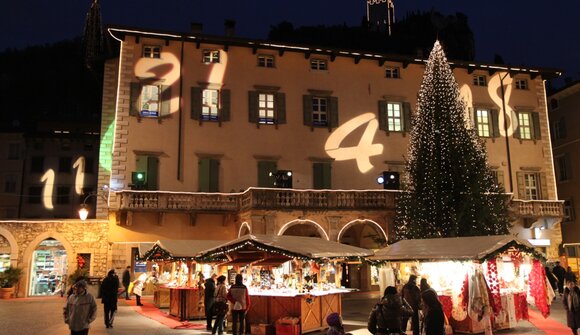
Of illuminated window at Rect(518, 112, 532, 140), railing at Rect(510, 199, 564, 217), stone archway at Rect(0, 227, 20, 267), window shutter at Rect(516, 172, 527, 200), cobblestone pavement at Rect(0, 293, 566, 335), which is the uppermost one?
illuminated window at Rect(518, 112, 532, 140)

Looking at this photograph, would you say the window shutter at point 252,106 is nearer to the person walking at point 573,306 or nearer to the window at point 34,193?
the person walking at point 573,306

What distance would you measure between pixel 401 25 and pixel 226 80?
1939 inches

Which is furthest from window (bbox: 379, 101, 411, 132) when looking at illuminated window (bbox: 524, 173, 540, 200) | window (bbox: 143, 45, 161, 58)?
window (bbox: 143, 45, 161, 58)

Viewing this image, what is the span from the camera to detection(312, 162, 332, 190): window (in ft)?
97.1

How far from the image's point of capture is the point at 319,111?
30672mm

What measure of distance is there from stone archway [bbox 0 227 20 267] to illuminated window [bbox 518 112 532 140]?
94.3ft

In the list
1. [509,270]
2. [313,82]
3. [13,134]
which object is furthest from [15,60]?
[509,270]

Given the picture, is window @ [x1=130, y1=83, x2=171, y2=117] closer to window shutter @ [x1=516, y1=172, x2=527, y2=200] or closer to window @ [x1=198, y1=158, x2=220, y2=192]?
window @ [x1=198, y1=158, x2=220, y2=192]

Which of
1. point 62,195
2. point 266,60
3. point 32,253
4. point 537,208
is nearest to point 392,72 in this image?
point 266,60

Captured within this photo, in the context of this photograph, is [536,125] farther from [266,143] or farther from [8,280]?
[8,280]

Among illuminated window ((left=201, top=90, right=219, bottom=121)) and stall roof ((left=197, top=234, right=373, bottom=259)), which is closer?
stall roof ((left=197, top=234, right=373, bottom=259))

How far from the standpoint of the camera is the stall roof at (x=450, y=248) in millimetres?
13930

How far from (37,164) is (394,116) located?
1322 inches

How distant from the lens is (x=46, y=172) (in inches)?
1937
